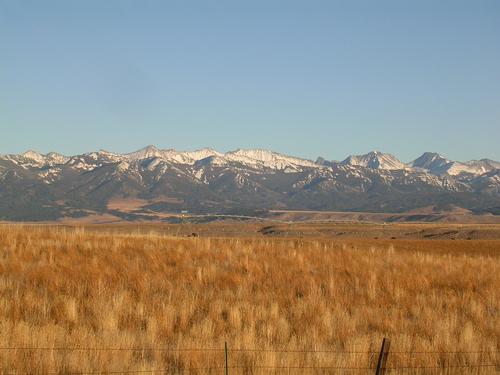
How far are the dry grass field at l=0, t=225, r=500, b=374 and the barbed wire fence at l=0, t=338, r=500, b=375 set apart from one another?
0.03 m

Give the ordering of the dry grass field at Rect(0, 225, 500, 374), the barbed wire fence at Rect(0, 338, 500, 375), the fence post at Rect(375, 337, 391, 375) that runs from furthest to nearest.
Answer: the dry grass field at Rect(0, 225, 500, 374), the barbed wire fence at Rect(0, 338, 500, 375), the fence post at Rect(375, 337, 391, 375)

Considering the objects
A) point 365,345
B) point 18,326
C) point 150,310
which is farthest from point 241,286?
point 18,326

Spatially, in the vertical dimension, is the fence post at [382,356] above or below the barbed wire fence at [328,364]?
above

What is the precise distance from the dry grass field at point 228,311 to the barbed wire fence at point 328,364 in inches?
1.0

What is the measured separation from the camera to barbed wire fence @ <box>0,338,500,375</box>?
356 inches

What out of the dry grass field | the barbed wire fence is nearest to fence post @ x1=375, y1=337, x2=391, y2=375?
the barbed wire fence

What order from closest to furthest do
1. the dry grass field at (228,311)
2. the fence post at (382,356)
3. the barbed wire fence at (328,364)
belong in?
the fence post at (382,356)
the barbed wire fence at (328,364)
the dry grass field at (228,311)

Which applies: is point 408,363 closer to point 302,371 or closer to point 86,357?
point 302,371

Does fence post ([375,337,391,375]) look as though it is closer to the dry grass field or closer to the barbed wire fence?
the barbed wire fence

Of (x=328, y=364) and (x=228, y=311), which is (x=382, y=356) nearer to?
(x=328, y=364)

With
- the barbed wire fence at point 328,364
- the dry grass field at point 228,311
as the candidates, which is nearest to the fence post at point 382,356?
the barbed wire fence at point 328,364

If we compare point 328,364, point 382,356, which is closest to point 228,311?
point 328,364

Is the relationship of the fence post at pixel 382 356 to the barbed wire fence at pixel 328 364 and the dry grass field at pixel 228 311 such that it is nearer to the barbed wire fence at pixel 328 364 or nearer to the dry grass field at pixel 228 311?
the barbed wire fence at pixel 328 364

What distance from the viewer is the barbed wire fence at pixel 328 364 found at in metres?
9.03
